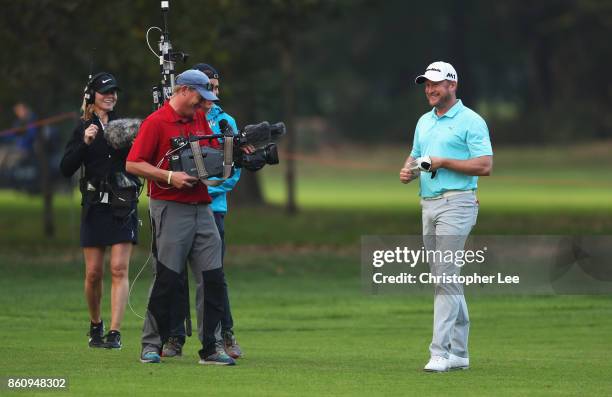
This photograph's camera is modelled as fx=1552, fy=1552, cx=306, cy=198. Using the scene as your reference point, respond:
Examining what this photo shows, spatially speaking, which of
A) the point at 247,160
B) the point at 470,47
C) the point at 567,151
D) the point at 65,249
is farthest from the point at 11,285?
the point at 470,47

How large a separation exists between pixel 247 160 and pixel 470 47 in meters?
69.3

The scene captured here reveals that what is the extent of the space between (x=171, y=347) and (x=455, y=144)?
2810mm

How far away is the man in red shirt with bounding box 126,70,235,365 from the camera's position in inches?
444

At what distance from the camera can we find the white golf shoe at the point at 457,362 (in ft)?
38.3

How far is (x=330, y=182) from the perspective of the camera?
5397 cm

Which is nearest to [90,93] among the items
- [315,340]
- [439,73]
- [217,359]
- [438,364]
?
[217,359]

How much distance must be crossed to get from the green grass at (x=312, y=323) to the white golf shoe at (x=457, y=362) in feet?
0.35

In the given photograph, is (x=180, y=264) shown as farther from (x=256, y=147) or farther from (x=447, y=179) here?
(x=447, y=179)

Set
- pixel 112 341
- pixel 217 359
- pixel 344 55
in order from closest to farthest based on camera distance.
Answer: pixel 217 359 → pixel 112 341 → pixel 344 55

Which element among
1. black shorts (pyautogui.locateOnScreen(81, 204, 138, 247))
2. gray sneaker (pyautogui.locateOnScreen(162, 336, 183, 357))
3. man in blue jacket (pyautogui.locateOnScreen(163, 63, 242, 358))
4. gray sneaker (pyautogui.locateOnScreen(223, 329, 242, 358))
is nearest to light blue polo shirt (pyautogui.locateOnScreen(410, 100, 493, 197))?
man in blue jacket (pyautogui.locateOnScreen(163, 63, 242, 358))

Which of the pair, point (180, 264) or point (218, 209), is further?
point (218, 209)

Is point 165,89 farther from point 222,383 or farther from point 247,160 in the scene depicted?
point 222,383

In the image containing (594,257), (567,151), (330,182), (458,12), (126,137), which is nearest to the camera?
(126,137)

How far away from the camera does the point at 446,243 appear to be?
11.4 m
